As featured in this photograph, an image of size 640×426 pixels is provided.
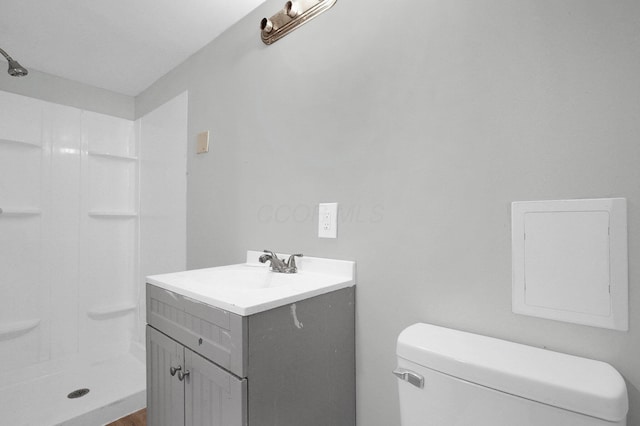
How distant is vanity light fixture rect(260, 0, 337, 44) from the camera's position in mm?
1250

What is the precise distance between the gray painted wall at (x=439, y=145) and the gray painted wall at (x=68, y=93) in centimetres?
162

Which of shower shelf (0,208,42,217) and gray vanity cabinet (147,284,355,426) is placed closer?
gray vanity cabinet (147,284,355,426)

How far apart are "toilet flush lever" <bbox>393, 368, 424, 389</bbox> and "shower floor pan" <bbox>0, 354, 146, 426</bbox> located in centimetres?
180

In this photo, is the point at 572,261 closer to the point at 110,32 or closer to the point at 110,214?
the point at 110,32

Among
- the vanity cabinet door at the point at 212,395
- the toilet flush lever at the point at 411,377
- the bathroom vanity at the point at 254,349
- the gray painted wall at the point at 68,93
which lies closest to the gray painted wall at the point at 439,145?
the bathroom vanity at the point at 254,349

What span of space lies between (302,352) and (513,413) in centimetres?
54

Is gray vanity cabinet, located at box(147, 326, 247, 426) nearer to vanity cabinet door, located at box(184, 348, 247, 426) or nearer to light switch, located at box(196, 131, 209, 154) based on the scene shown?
vanity cabinet door, located at box(184, 348, 247, 426)

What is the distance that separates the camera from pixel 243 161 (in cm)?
156

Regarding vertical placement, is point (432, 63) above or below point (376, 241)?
above

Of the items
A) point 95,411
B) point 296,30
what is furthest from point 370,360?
point 95,411

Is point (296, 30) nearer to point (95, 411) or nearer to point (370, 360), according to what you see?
point (370, 360)

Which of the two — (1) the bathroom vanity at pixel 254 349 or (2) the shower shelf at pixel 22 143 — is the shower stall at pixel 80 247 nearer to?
(2) the shower shelf at pixel 22 143

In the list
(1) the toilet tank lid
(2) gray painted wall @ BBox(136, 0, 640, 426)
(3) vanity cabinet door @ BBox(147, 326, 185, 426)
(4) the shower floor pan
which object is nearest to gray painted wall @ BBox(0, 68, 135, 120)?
(2) gray painted wall @ BBox(136, 0, 640, 426)

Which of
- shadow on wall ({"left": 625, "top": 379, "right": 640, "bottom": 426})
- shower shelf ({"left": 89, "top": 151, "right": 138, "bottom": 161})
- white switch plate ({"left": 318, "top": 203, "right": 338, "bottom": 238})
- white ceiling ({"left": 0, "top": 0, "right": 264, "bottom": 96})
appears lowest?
shadow on wall ({"left": 625, "top": 379, "right": 640, "bottom": 426})
